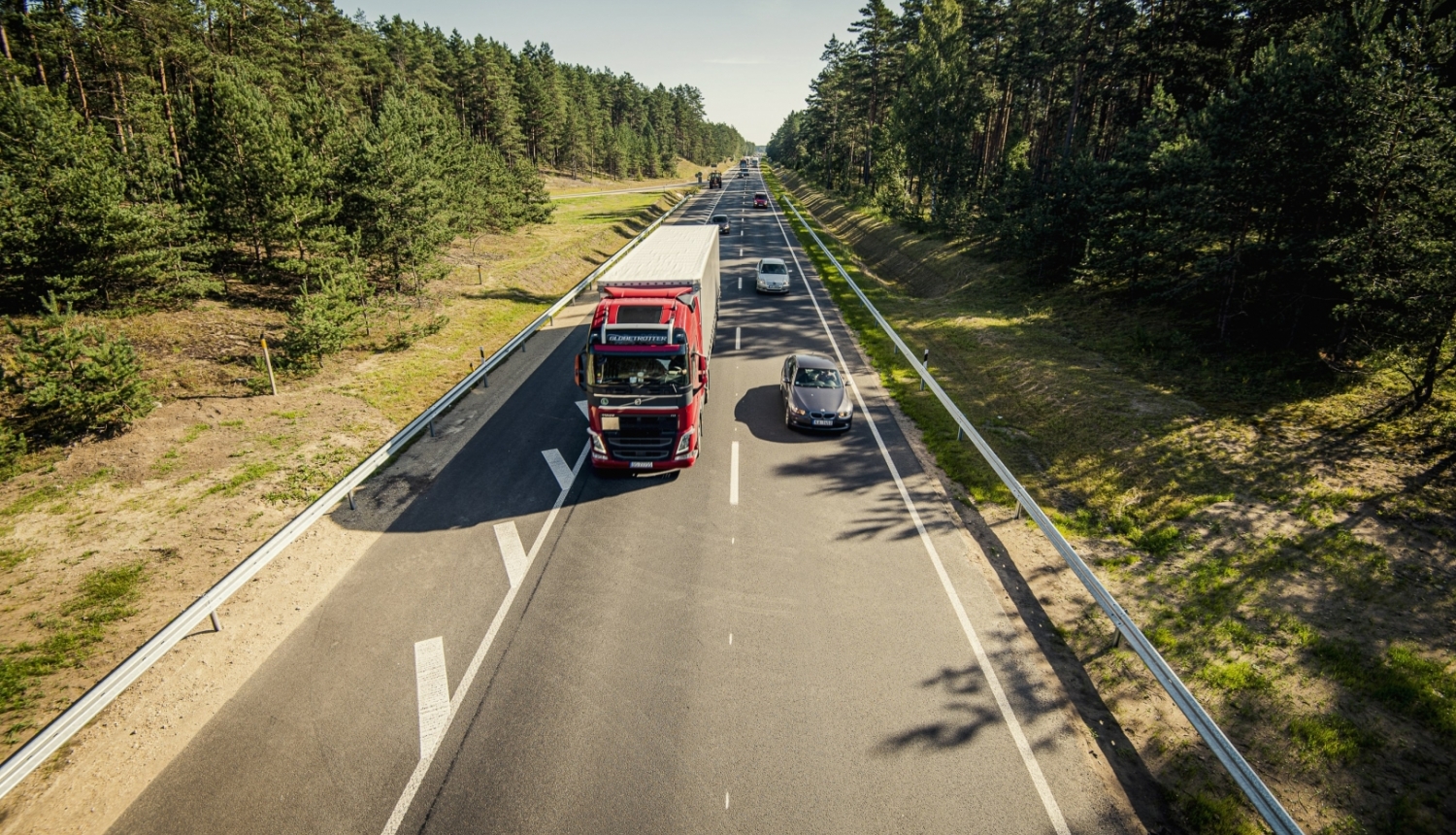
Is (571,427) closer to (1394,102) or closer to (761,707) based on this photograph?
(761,707)

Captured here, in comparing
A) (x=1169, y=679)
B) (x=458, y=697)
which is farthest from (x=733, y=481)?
(x=1169, y=679)

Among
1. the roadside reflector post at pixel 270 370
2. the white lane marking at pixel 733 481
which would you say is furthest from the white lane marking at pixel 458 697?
the roadside reflector post at pixel 270 370

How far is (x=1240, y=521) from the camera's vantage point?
11.0 meters

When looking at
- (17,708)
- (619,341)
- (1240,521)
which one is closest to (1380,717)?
(1240,521)

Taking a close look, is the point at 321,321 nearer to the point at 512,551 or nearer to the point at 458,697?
the point at 512,551

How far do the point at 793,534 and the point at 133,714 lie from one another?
372 inches

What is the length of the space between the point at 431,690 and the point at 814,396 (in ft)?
35.2

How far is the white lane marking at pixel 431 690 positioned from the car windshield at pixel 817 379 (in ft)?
34.6

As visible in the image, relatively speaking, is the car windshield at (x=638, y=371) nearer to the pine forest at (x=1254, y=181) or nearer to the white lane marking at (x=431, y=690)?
the white lane marking at (x=431, y=690)

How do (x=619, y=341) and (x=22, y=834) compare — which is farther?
(x=619, y=341)

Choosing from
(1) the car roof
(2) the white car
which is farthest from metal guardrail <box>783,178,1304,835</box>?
(2) the white car

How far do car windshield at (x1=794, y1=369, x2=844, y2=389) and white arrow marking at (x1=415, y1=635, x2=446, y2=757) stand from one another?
10.5 meters

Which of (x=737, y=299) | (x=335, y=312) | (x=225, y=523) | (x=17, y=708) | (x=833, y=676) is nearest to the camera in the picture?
(x=17, y=708)

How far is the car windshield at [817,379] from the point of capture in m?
16.0
